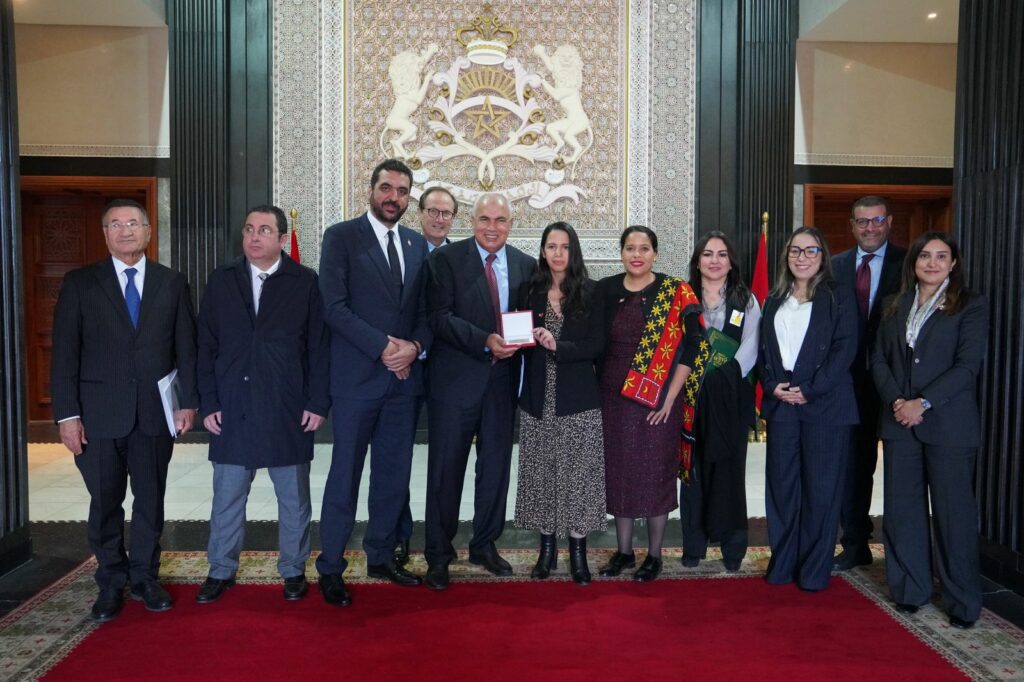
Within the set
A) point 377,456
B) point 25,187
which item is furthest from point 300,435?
point 25,187

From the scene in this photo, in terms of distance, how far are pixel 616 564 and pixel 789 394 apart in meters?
1.03

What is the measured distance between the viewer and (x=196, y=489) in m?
5.07

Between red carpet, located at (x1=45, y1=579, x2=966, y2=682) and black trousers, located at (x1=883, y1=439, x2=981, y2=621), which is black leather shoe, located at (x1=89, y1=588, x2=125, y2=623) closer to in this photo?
red carpet, located at (x1=45, y1=579, x2=966, y2=682)

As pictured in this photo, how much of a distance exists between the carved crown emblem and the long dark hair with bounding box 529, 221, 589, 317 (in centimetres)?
392

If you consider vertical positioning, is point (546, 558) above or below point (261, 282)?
below

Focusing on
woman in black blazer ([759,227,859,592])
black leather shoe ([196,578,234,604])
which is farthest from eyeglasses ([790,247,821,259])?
black leather shoe ([196,578,234,604])

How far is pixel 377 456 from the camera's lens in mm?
3277

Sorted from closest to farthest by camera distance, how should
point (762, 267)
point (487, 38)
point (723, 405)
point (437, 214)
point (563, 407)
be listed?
point (563, 407) < point (723, 405) < point (437, 214) < point (762, 267) < point (487, 38)

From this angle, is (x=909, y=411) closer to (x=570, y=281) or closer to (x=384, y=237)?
(x=570, y=281)

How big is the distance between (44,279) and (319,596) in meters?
5.92

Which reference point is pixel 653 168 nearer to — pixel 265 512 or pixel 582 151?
pixel 582 151

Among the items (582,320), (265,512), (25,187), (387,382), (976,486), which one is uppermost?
(25,187)

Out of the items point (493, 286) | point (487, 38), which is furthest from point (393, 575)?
point (487, 38)

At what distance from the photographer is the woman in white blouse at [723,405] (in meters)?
3.40
